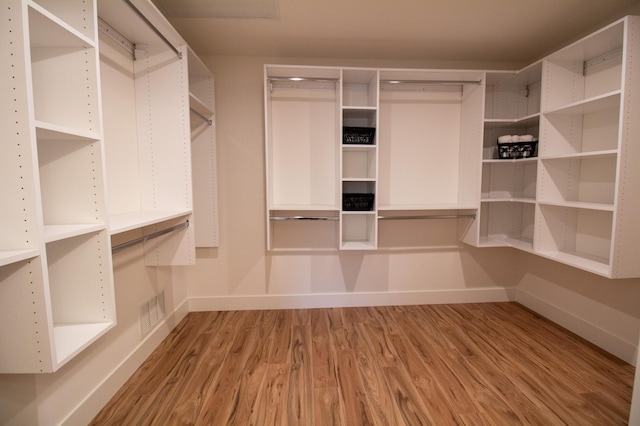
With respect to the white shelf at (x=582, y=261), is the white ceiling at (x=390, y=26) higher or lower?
higher

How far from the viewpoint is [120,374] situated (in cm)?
175

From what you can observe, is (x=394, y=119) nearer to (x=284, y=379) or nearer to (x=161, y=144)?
(x=161, y=144)

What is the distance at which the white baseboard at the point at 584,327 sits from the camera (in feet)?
6.49

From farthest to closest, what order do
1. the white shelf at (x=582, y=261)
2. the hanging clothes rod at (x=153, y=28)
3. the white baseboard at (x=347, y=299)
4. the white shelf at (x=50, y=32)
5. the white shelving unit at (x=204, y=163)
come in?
the white baseboard at (x=347, y=299)
the white shelving unit at (x=204, y=163)
the white shelf at (x=582, y=261)
the hanging clothes rod at (x=153, y=28)
the white shelf at (x=50, y=32)

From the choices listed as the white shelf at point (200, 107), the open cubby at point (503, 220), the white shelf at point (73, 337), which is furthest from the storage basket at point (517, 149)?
the white shelf at point (73, 337)

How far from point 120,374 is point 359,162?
2470 mm

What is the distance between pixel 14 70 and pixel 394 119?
2639 millimetres

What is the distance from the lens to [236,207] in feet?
9.09

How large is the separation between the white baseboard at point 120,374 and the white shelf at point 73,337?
581 millimetres

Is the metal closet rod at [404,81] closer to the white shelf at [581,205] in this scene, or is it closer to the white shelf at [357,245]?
the white shelf at [581,205]

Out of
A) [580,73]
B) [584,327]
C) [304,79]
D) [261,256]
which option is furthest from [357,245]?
[580,73]

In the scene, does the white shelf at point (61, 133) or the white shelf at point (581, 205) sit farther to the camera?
the white shelf at point (581, 205)

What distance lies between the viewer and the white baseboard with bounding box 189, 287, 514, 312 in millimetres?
2805

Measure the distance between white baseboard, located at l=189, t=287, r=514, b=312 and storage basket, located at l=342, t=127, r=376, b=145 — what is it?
153 centimetres
